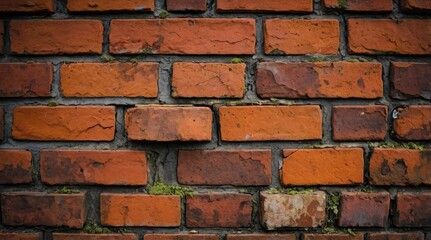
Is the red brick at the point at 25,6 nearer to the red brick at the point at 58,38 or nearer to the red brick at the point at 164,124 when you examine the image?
the red brick at the point at 58,38

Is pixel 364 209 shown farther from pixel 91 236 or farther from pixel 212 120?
pixel 91 236

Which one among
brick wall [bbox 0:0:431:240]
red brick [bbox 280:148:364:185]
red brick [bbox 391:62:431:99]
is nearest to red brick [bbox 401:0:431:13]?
brick wall [bbox 0:0:431:240]

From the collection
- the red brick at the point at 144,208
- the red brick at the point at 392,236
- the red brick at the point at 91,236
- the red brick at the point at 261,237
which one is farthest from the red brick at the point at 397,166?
the red brick at the point at 91,236

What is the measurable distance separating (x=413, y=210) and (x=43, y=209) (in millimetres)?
817

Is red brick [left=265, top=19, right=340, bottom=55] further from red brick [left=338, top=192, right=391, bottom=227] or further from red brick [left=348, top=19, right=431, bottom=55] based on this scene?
red brick [left=338, top=192, right=391, bottom=227]

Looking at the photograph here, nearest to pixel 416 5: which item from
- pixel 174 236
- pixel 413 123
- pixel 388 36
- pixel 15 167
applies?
pixel 388 36

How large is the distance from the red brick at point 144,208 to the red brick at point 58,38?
330mm

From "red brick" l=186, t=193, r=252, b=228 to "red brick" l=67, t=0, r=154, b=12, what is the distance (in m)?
0.43

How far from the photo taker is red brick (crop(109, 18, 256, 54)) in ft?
2.41

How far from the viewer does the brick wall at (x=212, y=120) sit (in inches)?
29.0

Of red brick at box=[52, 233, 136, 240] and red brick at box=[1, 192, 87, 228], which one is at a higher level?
red brick at box=[1, 192, 87, 228]

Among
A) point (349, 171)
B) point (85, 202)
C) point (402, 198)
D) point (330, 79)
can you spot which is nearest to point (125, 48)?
point (85, 202)

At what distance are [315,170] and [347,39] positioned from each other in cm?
30

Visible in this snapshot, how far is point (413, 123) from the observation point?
748mm
